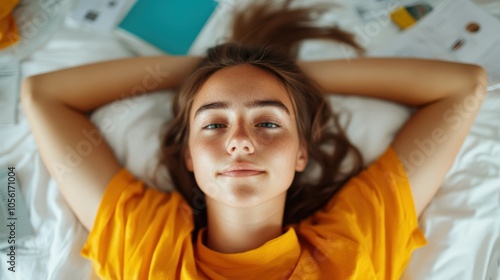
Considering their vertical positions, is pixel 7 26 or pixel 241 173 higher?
pixel 7 26

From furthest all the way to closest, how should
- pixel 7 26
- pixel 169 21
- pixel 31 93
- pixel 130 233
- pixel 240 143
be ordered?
pixel 169 21 < pixel 7 26 < pixel 31 93 < pixel 130 233 < pixel 240 143

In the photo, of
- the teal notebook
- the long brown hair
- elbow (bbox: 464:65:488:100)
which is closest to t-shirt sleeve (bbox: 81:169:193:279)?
the long brown hair

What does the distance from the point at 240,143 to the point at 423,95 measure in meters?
0.60

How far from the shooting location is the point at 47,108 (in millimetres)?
1182

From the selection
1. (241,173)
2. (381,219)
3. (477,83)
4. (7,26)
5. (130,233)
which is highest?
(477,83)

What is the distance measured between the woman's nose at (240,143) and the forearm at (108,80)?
39 cm

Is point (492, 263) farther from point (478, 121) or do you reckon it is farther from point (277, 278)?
point (277, 278)

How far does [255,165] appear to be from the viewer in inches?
39.0

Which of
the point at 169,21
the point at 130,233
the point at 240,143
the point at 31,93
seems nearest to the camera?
the point at 240,143

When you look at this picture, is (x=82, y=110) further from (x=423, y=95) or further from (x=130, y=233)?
(x=423, y=95)

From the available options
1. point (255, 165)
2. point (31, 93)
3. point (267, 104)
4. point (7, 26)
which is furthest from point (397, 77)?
point (7, 26)

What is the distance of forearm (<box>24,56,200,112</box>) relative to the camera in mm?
1222

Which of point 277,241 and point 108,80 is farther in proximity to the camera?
point 108,80

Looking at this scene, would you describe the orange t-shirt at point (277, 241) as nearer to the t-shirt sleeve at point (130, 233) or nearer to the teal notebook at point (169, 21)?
the t-shirt sleeve at point (130, 233)
